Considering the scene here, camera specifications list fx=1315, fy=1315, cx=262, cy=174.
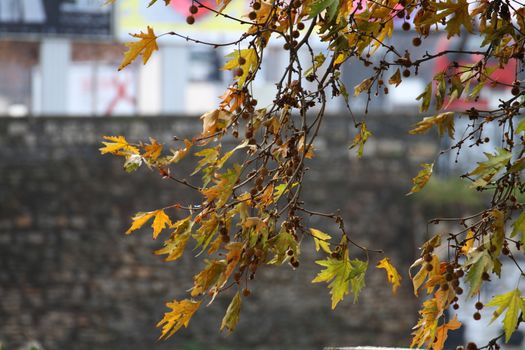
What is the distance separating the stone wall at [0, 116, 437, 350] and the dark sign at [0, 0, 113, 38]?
15.1 feet

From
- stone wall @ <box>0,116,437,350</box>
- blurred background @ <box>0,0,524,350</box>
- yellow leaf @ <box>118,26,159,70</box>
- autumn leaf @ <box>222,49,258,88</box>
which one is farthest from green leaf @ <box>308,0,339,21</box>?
stone wall @ <box>0,116,437,350</box>

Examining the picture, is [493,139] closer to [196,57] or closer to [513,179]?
[196,57]

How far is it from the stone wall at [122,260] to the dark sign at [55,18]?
181 inches

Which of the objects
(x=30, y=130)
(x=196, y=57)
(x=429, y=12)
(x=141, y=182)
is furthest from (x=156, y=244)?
(x=429, y=12)

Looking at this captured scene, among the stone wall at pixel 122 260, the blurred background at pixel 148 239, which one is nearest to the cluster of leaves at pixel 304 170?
the blurred background at pixel 148 239

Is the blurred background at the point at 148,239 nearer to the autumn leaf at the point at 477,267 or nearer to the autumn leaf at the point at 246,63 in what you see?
the autumn leaf at the point at 246,63

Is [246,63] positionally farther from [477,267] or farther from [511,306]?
[511,306]

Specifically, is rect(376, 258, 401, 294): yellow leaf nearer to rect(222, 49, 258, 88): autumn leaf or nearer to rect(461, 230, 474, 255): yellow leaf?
rect(461, 230, 474, 255): yellow leaf

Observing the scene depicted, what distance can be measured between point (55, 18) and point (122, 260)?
588 cm

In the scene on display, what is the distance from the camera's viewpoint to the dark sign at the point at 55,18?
22328mm

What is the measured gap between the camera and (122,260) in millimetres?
18219

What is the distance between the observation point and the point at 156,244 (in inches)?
701

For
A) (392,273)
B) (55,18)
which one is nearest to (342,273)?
(392,273)

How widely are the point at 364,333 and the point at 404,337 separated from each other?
56 centimetres
